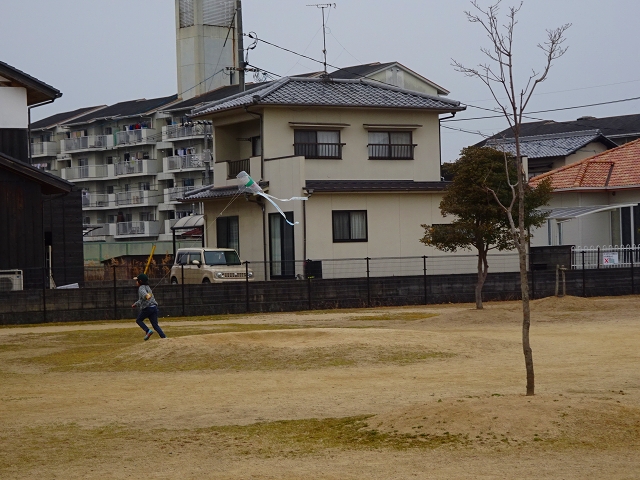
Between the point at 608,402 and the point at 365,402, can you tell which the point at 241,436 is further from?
the point at 608,402

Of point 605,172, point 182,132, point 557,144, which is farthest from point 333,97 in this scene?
point 182,132

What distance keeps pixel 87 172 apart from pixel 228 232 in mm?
41482

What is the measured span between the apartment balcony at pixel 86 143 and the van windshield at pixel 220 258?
146 ft

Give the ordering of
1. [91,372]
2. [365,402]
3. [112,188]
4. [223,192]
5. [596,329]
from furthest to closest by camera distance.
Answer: [112,188] < [223,192] < [596,329] < [91,372] < [365,402]

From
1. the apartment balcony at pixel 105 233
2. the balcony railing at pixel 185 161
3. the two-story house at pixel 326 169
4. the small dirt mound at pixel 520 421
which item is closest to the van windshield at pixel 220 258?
the two-story house at pixel 326 169

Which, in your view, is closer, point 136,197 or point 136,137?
point 136,137

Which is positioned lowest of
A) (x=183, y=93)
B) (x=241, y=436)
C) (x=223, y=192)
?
(x=241, y=436)

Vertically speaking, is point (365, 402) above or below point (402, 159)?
below

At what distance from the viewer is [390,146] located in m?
39.8

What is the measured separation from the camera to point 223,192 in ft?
129

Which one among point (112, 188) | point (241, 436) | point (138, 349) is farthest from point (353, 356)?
point (112, 188)

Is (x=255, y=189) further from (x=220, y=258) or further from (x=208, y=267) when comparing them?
(x=208, y=267)

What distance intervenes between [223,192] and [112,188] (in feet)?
135

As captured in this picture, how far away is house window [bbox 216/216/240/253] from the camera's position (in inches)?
1565
